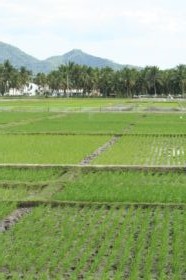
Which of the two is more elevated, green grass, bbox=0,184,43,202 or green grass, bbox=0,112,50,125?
green grass, bbox=0,112,50,125

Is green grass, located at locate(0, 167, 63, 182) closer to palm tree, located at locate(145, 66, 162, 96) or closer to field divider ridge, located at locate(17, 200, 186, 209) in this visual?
field divider ridge, located at locate(17, 200, 186, 209)

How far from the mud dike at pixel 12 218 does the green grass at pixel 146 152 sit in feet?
15.9

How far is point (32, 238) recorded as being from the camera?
6.40 metres

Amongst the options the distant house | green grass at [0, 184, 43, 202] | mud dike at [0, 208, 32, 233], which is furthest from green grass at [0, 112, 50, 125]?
the distant house

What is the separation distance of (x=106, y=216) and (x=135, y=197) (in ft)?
3.78

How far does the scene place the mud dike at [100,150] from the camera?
12.9 meters

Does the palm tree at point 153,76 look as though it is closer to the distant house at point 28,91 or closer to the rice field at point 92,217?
the distant house at point 28,91

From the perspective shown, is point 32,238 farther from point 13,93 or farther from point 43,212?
point 13,93

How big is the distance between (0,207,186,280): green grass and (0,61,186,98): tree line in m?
82.1

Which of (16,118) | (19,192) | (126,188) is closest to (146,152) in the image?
(126,188)

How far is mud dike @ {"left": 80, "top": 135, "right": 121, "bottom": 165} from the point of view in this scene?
12.9 m

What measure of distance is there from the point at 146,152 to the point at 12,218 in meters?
7.57

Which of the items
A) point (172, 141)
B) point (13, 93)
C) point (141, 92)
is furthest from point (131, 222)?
point (13, 93)

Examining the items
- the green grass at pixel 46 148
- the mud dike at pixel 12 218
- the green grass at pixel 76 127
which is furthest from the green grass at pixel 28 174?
the green grass at pixel 76 127
